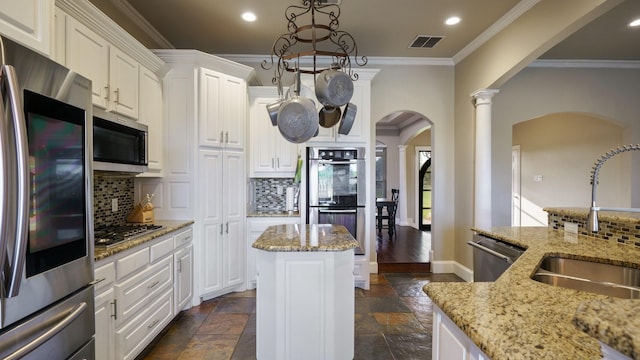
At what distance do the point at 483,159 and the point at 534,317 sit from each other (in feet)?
10.0

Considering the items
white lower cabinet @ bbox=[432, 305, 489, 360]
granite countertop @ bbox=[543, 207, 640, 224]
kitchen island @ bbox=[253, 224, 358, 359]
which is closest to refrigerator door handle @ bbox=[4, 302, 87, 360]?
kitchen island @ bbox=[253, 224, 358, 359]

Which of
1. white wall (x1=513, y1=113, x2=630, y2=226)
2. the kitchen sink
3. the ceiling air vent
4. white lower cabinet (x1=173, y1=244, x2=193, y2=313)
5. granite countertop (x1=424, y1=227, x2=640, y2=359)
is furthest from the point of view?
white wall (x1=513, y1=113, x2=630, y2=226)

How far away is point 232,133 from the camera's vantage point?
3.41 meters

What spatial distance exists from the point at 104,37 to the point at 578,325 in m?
2.92

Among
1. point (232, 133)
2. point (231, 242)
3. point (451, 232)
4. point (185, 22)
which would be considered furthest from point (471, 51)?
point (231, 242)

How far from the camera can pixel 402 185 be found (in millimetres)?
8328

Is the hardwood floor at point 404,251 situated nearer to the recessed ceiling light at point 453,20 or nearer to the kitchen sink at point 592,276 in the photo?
the kitchen sink at point 592,276

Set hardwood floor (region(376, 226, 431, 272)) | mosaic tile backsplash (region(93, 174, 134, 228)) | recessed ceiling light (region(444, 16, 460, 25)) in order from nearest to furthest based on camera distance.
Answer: mosaic tile backsplash (region(93, 174, 134, 228)), recessed ceiling light (region(444, 16, 460, 25)), hardwood floor (region(376, 226, 431, 272))

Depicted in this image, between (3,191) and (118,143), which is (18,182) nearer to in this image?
(3,191)

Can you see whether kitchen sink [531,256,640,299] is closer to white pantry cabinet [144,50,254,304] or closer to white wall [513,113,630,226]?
white pantry cabinet [144,50,254,304]

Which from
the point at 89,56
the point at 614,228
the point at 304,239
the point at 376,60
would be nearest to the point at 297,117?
the point at 304,239

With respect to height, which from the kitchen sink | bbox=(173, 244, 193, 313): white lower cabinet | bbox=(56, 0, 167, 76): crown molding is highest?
bbox=(56, 0, 167, 76): crown molding

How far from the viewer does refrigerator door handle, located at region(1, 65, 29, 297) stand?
0.93 metres

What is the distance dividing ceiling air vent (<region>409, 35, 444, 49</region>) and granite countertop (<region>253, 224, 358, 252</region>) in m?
2.54
